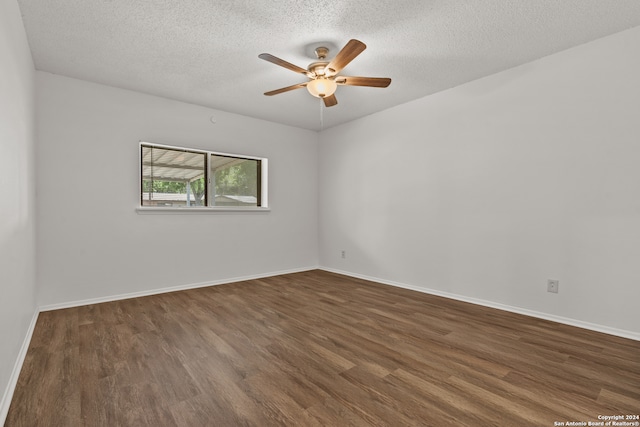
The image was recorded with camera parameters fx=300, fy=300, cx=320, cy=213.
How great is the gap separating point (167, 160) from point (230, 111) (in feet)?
3.72

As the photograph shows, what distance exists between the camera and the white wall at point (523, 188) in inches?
97.9

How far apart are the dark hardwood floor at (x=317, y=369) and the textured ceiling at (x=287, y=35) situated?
2.47 meters

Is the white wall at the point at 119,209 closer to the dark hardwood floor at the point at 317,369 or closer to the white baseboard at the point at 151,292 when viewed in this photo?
the white baseboard at the point at 151,292

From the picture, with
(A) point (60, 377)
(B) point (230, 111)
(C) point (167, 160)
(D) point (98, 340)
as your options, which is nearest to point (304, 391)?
(A) point (60, 377)

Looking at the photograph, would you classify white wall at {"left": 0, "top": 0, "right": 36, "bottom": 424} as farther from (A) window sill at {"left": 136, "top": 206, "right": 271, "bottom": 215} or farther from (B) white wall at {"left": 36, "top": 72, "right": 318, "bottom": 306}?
(A) window sill at {"left": 136, "top": 206, "right": 271, "bottom": 215}

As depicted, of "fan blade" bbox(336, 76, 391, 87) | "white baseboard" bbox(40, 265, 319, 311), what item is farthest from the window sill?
"fan blade" bbox(336, 76, 391, 87)

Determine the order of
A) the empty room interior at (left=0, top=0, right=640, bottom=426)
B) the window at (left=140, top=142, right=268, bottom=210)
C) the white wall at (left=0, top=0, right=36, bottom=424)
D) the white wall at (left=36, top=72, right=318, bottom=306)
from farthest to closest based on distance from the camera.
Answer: the window at (left=140, top=142, right=268, bottom=210) < the white wall at (left=36, top=72, right=318, bottom=306) < the empty room interior at (left=0, top=0, right=640, bottom=426) < the white wall at (left=0, top=0, right=36, bottom=424)

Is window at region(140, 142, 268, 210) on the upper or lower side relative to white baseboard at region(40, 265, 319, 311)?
upper

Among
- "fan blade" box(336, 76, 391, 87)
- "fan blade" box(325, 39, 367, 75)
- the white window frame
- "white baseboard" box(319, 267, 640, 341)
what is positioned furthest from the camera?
the white window frame

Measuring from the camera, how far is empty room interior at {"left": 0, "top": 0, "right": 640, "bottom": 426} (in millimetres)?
1700

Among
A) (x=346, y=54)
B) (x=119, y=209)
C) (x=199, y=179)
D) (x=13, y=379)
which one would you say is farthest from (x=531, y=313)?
(x=119, y=209)

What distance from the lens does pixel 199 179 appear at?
4.26 metres

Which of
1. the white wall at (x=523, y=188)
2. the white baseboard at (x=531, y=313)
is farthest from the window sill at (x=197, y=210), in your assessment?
the white baseboard at (x=531, y=313)

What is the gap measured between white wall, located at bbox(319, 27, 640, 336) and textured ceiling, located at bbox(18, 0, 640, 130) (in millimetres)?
335
